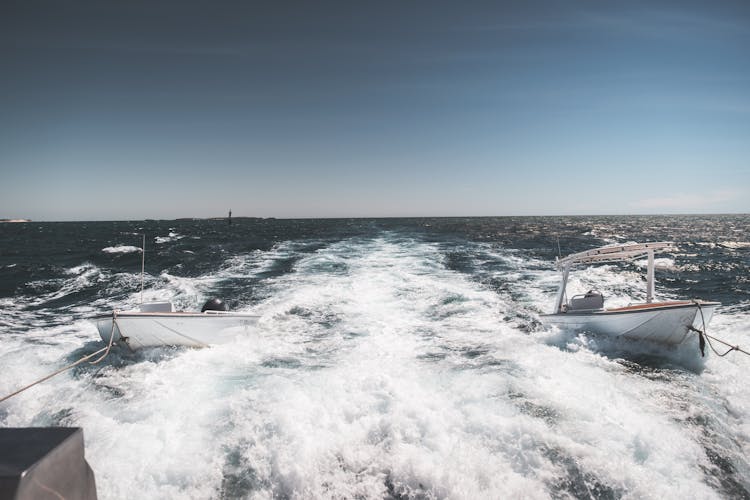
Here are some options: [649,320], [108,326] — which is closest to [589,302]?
[649,320]

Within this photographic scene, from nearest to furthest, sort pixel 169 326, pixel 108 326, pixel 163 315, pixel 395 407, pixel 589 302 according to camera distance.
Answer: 1. pixel 395 407
2. pixel 108 326
3. pixel 163 315
4. pixel 169 326
5. pixel 589 302

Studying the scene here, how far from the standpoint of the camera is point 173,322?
939 centimetres

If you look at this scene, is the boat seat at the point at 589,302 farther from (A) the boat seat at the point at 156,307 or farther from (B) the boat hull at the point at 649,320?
(A) the boat seat at the point at 156,307

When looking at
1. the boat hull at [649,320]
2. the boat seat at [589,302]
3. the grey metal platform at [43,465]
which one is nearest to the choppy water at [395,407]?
the boat hull at [649,320]

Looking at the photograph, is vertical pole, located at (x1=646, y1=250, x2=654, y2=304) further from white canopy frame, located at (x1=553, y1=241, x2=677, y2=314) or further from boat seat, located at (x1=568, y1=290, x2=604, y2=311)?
boat seat, located at (x1=568, y1=290, x2=604, y2=311)

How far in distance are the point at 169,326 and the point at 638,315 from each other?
1332cm

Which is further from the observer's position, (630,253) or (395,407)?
(630,253)

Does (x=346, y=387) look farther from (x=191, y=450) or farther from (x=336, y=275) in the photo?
(x=336, y=275)

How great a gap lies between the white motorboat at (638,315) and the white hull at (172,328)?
415 inches

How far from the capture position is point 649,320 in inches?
363

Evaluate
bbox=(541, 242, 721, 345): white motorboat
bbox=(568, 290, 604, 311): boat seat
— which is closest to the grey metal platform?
bbox=(541, 242, 721, 345): white motorboat

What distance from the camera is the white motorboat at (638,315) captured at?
8656mm

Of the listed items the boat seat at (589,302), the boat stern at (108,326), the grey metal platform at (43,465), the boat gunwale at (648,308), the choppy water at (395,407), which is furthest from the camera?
the boat seat at (589,302)

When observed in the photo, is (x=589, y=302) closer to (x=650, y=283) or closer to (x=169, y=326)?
(x=650, y=283)
